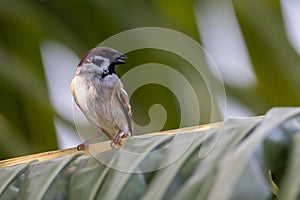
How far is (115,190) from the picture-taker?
34 cm

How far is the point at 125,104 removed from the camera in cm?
88

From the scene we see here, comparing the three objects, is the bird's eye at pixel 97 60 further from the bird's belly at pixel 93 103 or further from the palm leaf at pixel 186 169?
the palm leaf at pixel 186 169

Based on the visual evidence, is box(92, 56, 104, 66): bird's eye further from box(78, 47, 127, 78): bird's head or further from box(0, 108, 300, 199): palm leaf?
box(0, 108, 300, 199): palm leaf

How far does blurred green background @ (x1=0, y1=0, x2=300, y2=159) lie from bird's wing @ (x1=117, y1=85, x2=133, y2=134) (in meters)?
0.03

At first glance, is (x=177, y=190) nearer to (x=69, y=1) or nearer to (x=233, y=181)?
(x=233, y=181)

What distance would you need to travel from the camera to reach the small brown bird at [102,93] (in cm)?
85

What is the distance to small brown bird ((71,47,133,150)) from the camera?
847 millimetres

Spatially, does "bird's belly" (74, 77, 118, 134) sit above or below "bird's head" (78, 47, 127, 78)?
below

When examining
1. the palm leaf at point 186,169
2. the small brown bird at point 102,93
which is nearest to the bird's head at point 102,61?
the small brown bird at point 102,93

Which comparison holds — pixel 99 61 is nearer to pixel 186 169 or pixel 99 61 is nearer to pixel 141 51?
pixel 141 51

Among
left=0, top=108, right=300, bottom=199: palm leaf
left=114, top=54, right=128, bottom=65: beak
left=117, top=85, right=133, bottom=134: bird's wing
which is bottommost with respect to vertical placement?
left=117, top=85, right=133, bottom=134: bird's wing

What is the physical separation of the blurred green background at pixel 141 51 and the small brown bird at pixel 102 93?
2 centimetres

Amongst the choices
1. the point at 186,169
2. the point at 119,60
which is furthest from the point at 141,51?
the point at 186,169

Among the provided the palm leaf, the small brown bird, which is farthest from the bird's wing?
the palm leaf
